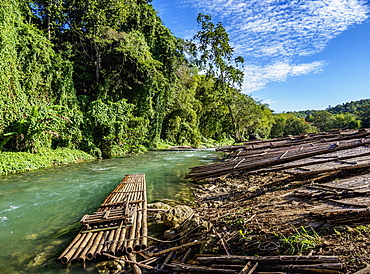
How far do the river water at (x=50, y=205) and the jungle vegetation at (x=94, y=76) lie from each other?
13.8ft

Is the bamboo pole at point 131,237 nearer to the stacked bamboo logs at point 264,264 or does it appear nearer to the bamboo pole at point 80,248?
the bamboo pole at point 80,248

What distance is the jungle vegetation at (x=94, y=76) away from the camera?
Answer: 11.9 m

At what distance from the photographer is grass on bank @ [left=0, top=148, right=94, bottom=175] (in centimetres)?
1004

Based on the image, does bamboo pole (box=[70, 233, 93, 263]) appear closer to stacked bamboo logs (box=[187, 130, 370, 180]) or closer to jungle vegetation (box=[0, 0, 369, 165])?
stacked bamboo logs (box=[187, 130, 370, 180])

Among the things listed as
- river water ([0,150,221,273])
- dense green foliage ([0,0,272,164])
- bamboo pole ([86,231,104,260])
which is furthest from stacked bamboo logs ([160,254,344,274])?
dense green foliage ([0,0,272,164])

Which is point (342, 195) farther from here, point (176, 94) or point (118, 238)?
point (176, 94)

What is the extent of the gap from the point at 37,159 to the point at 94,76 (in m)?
11.2

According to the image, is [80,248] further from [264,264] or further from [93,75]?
[93,75]

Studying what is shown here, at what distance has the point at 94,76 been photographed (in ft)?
65.8

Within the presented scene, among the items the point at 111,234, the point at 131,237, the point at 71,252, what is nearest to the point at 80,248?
the point at 71,252

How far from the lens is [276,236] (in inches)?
105

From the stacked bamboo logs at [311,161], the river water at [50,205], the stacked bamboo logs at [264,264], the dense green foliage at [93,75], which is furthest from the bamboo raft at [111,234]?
the dense green foliage at [93,75]

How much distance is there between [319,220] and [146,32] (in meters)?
23.3

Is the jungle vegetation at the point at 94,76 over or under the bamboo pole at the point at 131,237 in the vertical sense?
over
